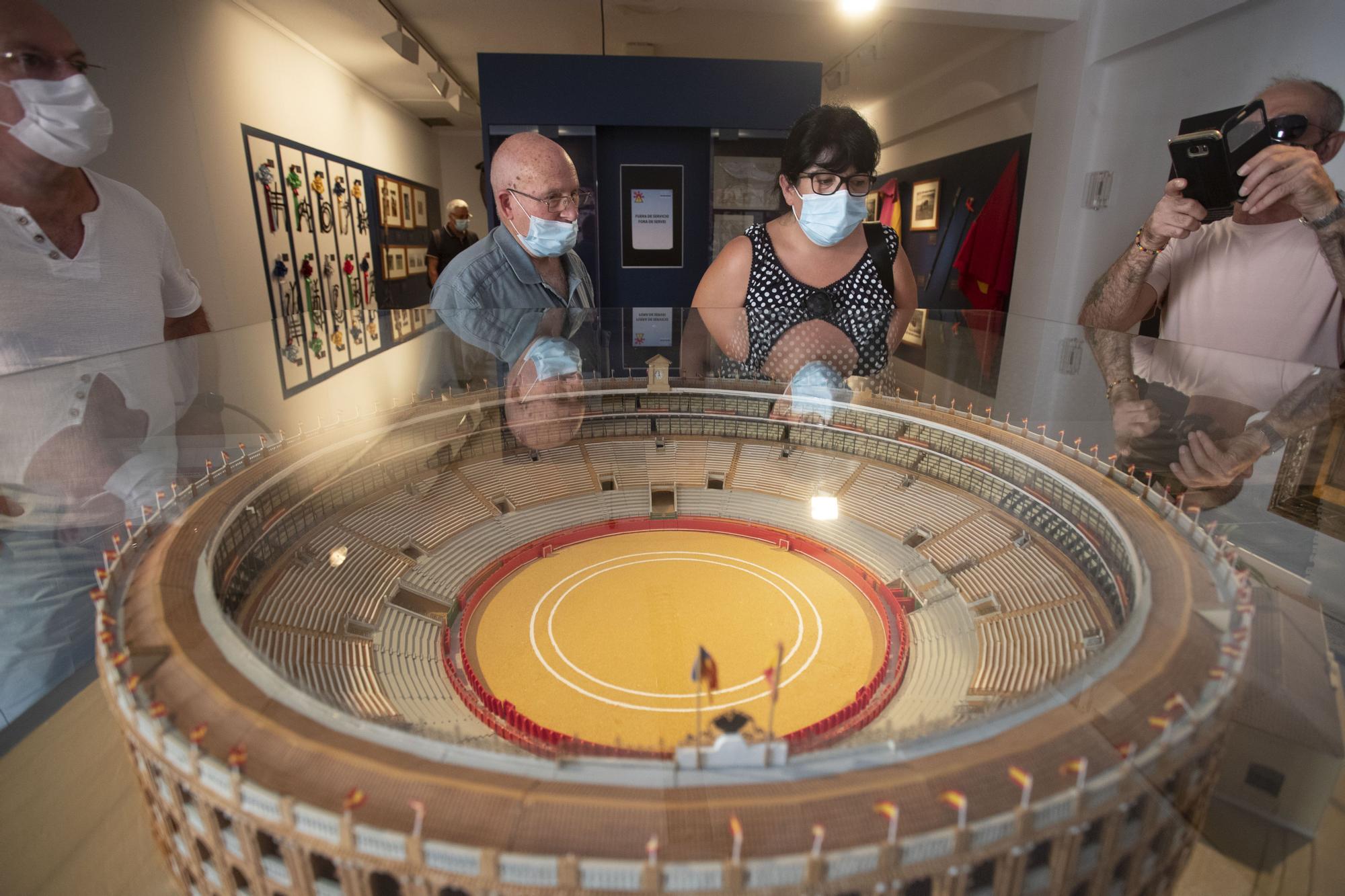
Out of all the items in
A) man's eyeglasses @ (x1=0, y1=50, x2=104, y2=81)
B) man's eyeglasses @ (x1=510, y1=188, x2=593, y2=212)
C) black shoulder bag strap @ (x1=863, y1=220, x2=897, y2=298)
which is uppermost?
man's eyeglasses @ (x1=0, y1=50, x2=104, y2=81)

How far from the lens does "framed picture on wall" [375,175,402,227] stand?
2098 cm

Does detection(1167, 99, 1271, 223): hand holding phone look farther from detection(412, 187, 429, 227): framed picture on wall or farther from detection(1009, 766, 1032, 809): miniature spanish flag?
detection(412, 187, 429, 227): framed picture on wall

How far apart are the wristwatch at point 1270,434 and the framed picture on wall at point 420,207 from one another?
2476 cm

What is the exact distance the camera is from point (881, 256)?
8.32m

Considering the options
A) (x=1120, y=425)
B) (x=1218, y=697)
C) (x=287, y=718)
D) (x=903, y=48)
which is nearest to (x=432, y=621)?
(x=287, y=718)

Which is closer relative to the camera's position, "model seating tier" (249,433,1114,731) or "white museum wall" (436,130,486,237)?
"model seating tier" (249,433,1114,731)

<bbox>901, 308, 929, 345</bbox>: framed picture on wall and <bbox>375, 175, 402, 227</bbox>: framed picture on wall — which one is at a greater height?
<bbox>375, 175, 402, 227</bbox>: framed picture on wall

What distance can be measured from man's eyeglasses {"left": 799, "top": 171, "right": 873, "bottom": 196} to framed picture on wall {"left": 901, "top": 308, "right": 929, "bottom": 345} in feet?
7.08

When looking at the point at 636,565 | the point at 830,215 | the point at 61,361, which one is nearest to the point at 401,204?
the point at 61,361

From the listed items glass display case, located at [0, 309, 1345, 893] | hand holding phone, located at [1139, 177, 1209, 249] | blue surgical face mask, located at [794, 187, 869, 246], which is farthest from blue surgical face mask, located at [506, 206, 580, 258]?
hand holding phone, located at [1139, 177, 1209, 249]

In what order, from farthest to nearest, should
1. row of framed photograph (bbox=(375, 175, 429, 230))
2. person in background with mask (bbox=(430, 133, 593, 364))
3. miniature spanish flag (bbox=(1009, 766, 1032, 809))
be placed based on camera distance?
1. row of framed photograph (bbox=(375, 175, 429, 230))
2. person in background with mask (bbox=(430, 133, 593, 364))
3. miniature spanish flag (bbox=(1009, 766, 1032, 809))

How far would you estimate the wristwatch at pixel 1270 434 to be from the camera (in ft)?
19.3

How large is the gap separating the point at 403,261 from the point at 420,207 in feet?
10.9

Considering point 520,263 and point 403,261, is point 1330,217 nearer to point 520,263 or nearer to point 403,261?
point 520,263
